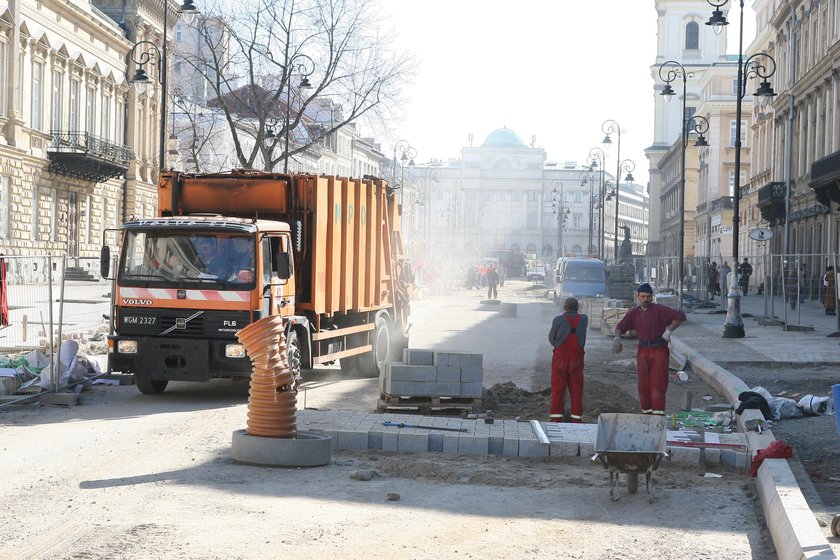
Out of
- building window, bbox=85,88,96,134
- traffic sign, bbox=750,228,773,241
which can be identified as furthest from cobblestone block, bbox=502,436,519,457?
building window, bbox=85,88,96,134

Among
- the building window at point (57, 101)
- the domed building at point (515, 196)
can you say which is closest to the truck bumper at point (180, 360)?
the building window at point (57, 101)

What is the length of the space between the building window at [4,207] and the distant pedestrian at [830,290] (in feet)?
90.1

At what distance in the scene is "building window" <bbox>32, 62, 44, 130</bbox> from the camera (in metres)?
44.6

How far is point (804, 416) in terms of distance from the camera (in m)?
14.5

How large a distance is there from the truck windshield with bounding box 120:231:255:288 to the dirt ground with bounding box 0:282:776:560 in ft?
6.25

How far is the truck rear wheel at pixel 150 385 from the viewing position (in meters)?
15.2

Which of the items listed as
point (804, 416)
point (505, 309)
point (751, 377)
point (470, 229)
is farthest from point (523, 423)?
point (470, 229)

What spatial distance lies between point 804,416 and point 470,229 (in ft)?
→ 485

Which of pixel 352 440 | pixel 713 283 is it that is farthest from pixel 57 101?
pixel 352 440

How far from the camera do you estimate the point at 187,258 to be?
14.7 meters

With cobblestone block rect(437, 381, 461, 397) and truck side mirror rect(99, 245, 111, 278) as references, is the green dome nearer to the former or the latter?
truck side mirror rect(99, 245, 111, 278)

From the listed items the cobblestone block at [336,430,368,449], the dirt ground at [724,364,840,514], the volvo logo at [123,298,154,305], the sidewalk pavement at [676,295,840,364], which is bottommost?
the dirt ground at [724,364,840,514]

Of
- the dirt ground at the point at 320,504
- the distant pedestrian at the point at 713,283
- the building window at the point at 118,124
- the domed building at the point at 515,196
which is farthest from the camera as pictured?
the domed building at the point at 515,196

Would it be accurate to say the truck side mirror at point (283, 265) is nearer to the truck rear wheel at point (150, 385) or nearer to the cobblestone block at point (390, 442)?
the truck rear wheel at point (150, 385)
